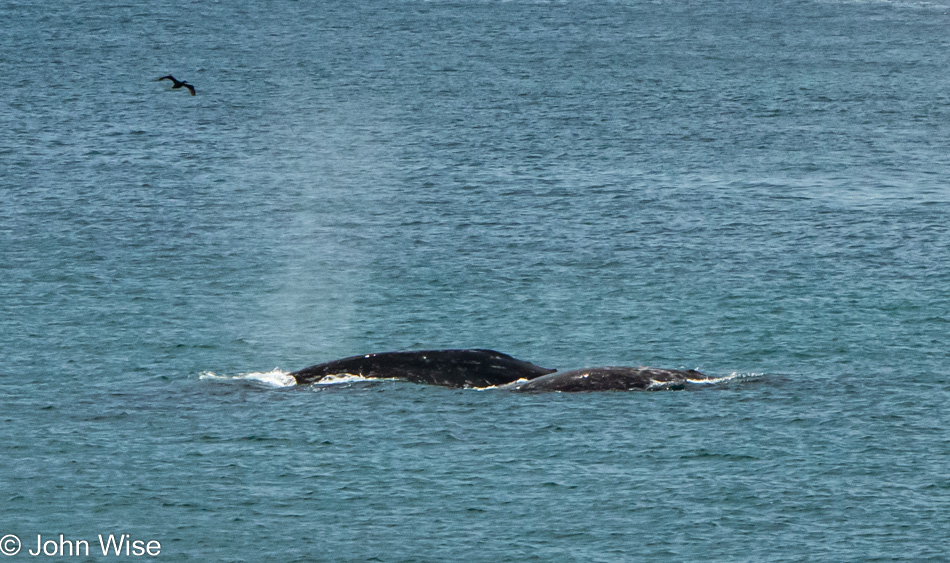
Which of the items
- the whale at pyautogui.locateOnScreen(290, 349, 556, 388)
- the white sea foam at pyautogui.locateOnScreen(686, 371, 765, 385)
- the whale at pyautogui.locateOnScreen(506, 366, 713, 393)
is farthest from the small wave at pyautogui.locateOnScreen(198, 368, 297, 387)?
the white sea foam at pyautogui.locateOnScreen(686, 371, 765, 385)

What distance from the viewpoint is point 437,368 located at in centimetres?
5119

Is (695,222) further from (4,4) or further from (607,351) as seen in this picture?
(4,4)

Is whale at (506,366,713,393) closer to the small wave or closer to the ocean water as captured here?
the ocean water

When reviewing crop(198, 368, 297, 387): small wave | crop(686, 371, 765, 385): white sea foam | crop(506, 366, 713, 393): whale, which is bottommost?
crop(198, 368, 297, 387): small wave

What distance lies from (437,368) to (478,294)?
15252mm

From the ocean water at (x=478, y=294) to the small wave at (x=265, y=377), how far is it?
25 centimetres

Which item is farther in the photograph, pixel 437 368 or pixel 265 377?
pixel 265 377

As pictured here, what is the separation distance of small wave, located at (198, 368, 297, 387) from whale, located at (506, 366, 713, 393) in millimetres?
7949

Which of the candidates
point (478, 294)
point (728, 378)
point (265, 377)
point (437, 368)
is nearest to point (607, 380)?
point (728, 378)

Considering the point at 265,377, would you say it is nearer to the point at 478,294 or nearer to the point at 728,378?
the point at 478,294

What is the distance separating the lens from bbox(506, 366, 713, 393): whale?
50.3 metres

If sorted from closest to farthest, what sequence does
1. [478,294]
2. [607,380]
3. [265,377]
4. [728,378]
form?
[607,380], [728,378], [265,377], [478,294]

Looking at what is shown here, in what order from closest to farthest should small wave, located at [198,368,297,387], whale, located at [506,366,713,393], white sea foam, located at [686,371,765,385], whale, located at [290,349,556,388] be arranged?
whale, located at [506,366,713,393] → whale, located at [290,349,556,388] → white sea foam, located at [686,371,765,385] → small wave, located at [198,368,297,387]

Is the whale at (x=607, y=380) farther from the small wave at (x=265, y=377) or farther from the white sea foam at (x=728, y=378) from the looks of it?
the small wave at (x=265, y=377)
